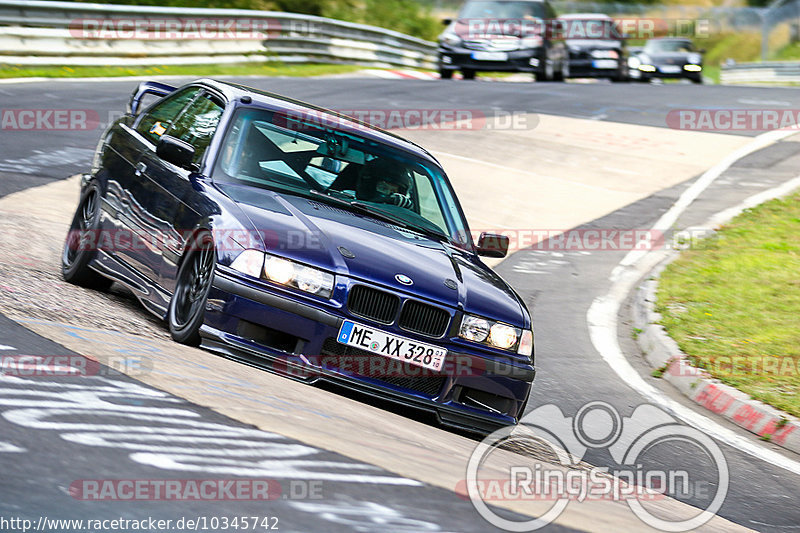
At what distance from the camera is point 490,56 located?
25312mm

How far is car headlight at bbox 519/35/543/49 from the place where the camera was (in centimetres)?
2533

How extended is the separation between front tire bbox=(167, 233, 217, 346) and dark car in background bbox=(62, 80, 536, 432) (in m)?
0.01

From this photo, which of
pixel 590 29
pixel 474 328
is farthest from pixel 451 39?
pixel 474 328

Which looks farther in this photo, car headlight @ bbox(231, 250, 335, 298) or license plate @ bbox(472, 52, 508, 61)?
license plate @ bbox(472, 52, 508, 61)

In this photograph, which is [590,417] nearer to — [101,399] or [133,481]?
[101,399]

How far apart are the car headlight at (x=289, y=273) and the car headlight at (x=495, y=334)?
753 mm

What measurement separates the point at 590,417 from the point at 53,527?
456 centimetres

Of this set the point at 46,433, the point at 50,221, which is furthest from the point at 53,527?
the point at 50,221

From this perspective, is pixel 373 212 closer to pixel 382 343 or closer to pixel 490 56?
pixel 382 343

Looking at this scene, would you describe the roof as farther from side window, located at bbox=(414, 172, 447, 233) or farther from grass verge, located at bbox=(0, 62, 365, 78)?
grass verge, located at bbox=(0, 62, 365, 78)

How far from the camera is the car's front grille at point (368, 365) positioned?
18.5 feet

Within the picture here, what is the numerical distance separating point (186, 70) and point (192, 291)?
685 inches

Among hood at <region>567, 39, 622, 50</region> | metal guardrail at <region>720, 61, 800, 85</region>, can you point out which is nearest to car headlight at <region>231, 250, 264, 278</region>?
hood at <region>567, 39, 622, 50</region>

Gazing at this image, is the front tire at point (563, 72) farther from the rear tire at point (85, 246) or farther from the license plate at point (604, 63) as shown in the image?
the rear tire at point (85, 246)
